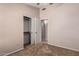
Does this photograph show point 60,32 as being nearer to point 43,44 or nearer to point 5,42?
point 43,44

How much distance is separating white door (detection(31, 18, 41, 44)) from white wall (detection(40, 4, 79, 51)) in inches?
6.8

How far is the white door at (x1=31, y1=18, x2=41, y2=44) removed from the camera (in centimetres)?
181

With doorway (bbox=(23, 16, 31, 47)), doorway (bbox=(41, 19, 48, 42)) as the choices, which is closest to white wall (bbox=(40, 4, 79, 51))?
doorway (bbox=(41, 19, 48, 42))

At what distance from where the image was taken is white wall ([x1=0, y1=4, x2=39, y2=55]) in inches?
66.1

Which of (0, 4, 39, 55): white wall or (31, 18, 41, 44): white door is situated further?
(31, 18, 41, 44): white door

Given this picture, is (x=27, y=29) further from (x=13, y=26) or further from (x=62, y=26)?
(x=62, y=26)

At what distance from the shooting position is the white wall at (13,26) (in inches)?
66.1

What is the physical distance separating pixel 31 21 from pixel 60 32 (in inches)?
Answer: 26.9

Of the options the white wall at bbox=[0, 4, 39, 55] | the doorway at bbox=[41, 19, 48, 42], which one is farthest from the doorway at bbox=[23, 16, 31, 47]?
the doorway at bbox=[41, 19, 48, 42]

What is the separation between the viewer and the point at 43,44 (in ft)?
Result: 5.70

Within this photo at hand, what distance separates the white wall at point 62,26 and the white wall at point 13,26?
314 millimetres

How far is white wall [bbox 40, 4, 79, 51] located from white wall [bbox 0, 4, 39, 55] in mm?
314

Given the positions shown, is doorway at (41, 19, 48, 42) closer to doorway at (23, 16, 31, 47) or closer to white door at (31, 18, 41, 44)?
white door at (31, 18, 41, 44)

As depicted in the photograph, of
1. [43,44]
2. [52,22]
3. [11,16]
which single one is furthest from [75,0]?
[11,16]
